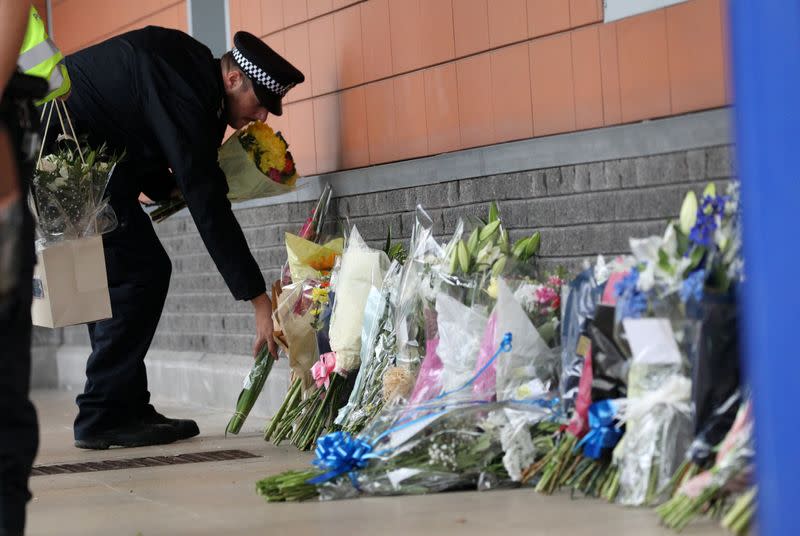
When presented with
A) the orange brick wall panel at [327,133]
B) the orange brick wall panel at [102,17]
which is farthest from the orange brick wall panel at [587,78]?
the orange brick wall panel at [102,17]

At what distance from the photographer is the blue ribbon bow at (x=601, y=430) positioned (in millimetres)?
3365

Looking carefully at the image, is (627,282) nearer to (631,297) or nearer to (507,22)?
(631,297)

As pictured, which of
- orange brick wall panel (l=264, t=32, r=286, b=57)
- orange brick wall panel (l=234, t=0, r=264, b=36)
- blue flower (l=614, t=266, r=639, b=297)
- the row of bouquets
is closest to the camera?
the row of bouquets

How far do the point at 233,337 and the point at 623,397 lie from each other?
3.80 metres

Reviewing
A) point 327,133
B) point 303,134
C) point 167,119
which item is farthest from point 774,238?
point 303,134

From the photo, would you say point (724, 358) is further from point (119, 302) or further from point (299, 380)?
point (119, 302)

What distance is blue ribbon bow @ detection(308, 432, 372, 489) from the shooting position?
146 inches

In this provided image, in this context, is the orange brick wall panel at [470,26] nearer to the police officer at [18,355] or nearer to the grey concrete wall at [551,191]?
the grey concrete wall at [551,191]

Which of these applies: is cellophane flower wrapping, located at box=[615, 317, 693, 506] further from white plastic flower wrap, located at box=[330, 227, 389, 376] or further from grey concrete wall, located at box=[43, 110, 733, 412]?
white plastic flower wrap, located at box=[330, 227, 389, 376]

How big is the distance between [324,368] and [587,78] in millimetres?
1541

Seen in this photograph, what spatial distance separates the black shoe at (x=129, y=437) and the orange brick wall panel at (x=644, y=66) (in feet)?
8.52

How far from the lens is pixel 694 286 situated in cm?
Result: 310

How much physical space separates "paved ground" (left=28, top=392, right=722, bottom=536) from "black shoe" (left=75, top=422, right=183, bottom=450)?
2.29ft

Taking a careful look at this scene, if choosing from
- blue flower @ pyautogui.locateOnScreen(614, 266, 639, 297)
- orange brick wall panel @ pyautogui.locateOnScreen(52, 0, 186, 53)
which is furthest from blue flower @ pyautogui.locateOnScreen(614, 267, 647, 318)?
orange brick wall panel @ pyautogui.locateOnScreen(52, 0, 186, 53)
